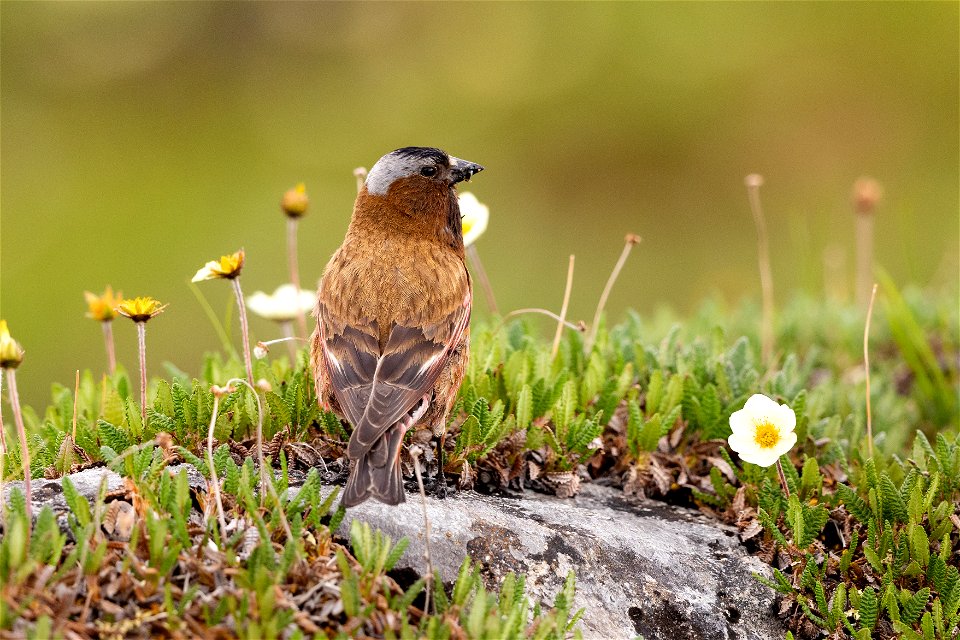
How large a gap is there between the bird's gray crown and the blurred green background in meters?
5.25

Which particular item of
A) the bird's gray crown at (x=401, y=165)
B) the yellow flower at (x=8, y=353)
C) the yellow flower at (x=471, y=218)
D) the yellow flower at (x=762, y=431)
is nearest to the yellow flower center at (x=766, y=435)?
the yellow flower at (x=762, y=431)

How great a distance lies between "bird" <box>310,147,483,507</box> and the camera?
3.32 m

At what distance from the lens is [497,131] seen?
453 inches

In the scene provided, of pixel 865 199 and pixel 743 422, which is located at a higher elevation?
pixel 865 199

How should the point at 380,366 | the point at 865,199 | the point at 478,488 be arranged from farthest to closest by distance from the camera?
the point at 865,199 < the point at 478,488 < the point at 380,366

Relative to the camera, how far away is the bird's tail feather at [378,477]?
3.12 metres

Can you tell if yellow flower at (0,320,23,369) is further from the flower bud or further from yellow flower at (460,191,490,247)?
the flower bud

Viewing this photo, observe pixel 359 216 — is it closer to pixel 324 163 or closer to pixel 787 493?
pixel 787 493

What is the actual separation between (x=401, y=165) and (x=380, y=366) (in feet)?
3.59

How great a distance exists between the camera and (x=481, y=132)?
37.6 ft

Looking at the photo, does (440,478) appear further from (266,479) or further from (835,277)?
(835,277)

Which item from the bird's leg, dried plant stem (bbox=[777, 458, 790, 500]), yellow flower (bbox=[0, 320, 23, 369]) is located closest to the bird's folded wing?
the bird's leg

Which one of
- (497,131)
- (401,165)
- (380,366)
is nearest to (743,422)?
(380,366)

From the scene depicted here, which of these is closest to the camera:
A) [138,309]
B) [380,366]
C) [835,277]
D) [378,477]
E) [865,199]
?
[378,477]
